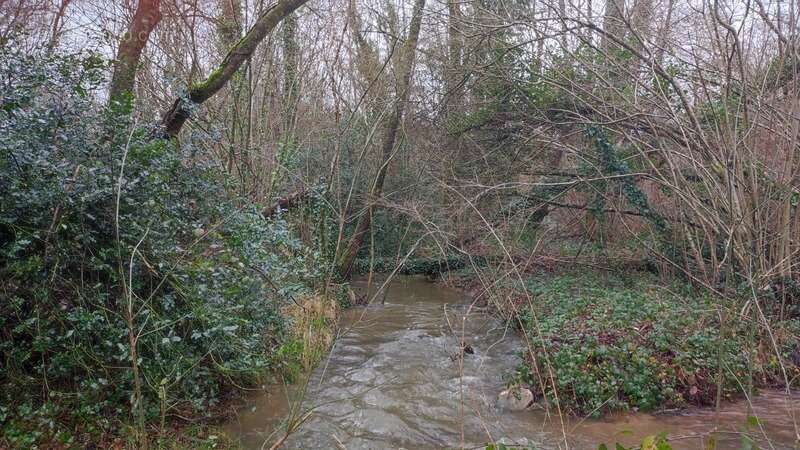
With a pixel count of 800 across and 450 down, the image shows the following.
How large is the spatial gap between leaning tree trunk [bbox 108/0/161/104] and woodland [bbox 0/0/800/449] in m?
0.03

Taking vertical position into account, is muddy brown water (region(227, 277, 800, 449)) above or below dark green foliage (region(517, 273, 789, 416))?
below

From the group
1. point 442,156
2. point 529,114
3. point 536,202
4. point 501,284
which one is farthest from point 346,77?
point 501,284

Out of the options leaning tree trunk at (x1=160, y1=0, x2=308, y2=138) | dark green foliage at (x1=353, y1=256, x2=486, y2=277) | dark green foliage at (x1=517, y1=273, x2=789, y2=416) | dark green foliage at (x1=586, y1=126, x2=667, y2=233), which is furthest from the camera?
dark green foliage at (x1=353, y1=256, x2=486, y2=277)

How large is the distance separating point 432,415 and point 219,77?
13.9 ft

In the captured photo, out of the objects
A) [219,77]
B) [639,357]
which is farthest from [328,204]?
[639,357]

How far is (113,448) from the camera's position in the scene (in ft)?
12.0

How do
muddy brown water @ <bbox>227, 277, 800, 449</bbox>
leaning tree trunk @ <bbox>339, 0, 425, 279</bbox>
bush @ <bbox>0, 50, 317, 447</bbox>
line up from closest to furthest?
bush @ <bbox>0, 50, 317, 447</bbox>, muddy brown water @ <bbox>227, 277, 800, 449</bbox>, leaning tree trunk @ <bbox>339, 0, 425, 279</bbox>

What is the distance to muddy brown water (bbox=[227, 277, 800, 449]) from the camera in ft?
14.4

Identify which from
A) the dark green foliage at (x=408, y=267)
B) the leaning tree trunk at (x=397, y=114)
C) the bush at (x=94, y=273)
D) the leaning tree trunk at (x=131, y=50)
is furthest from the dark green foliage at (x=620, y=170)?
the leaning tree trunk at (x=131, y=50)

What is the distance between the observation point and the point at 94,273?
3963 millimetres

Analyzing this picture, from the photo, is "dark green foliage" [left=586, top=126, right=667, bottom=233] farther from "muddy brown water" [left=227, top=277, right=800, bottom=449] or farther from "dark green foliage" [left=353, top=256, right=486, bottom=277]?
"dark green foliage" [left=353, top=256, right=486, bottom=277]

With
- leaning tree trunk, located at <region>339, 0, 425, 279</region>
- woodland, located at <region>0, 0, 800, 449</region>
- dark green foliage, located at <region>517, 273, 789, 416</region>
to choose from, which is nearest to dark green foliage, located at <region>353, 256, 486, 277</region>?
woodland, located at <region>0, 0, 800, 449</region>

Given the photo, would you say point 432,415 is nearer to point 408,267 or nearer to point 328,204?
point 328,204

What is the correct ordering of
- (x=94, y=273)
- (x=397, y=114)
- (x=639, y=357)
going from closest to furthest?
(x=94, y=273) < (x=639, y=357) < (x=397, y=114)
